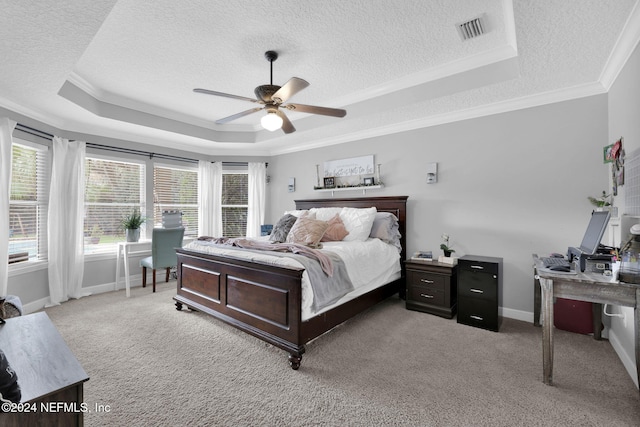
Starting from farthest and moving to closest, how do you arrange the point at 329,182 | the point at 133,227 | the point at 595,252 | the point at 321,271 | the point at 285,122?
the point at 329,182, the point at 133,227, the point at 285,122, the point at 321,271, the point at 595,252

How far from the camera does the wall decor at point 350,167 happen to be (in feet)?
14.6

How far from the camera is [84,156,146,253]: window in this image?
4359 millimetres

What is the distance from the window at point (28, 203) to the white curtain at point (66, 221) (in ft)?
0.45

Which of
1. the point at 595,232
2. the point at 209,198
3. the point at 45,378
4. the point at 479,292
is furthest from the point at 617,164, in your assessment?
the point at 209,198

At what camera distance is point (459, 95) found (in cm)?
307

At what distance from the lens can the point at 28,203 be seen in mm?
3605

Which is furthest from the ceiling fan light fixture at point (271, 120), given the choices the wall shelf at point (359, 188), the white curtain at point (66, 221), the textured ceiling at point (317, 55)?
the white curtain at point (66, 221)

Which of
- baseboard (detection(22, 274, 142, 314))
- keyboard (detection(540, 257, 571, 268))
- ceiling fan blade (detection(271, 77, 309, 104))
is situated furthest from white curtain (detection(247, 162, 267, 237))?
keyboard (detection(540, 257, 571, 268))

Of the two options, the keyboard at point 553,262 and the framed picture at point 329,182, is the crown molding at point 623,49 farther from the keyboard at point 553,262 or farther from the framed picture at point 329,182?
the framed picture at point 329,182

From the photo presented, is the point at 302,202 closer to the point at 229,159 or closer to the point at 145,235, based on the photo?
the point at 229,159

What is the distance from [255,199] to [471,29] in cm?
437

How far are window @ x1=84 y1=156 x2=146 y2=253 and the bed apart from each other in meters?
1.89

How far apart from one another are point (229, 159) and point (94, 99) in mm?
2398

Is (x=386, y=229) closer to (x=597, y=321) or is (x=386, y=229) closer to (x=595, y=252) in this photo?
(x=595, y=252)
